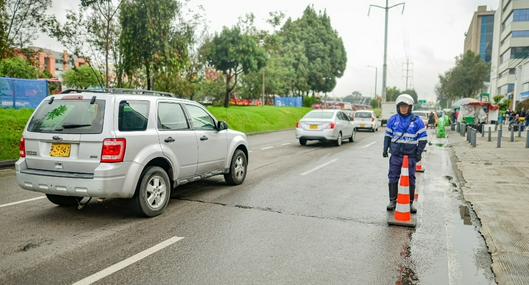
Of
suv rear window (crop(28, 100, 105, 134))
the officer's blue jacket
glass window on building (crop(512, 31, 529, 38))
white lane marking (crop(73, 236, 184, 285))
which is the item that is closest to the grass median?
suv rear window (crop(28, 100, 105, 134))

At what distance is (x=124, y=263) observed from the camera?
4164 millimetres

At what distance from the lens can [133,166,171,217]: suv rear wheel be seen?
5688 mm

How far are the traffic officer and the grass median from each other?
403 inches

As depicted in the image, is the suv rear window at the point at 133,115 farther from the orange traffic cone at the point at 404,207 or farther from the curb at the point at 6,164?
the curb at the point at 6,164

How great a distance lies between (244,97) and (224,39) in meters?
17.2

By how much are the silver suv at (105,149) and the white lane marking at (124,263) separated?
42.9 inches

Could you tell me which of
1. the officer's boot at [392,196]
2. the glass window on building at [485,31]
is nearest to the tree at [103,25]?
the officer's boot at [392,196]

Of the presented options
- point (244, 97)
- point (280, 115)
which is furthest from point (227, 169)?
point (244, 97)

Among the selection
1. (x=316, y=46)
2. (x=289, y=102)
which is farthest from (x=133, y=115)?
(x=316, y=46)

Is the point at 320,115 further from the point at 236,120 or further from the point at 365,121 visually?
the point at 365,121

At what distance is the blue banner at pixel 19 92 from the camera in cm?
1892

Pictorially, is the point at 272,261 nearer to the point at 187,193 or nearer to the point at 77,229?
the point at 77,229

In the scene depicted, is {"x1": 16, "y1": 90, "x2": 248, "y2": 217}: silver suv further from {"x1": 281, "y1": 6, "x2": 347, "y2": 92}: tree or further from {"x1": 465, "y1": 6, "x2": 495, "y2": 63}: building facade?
{"x1": 465, "y1": 6, "x2": 495, "y2": 63}: building facade

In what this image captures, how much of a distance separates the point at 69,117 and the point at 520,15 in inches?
2981
